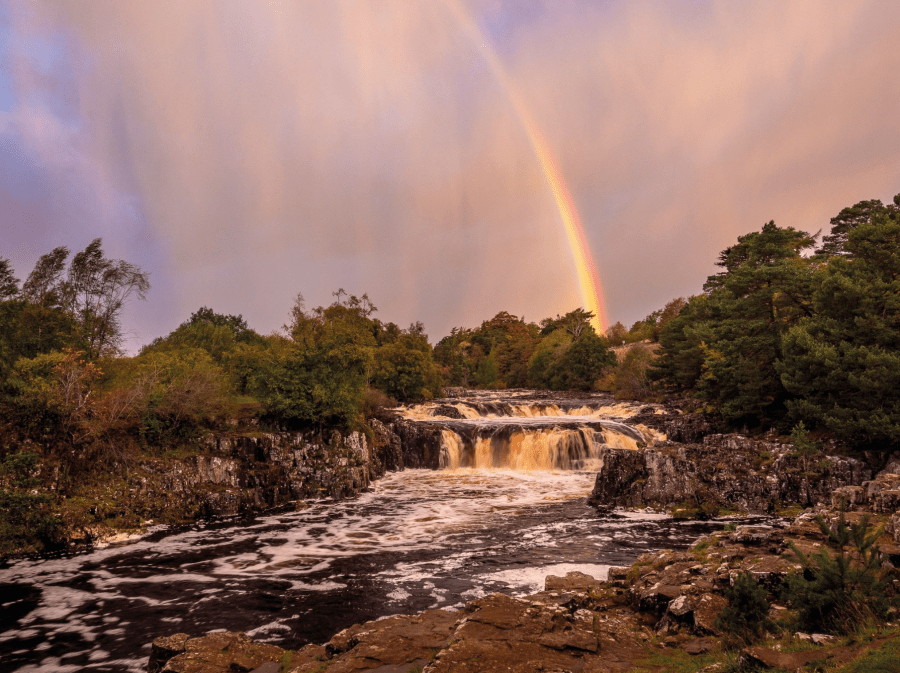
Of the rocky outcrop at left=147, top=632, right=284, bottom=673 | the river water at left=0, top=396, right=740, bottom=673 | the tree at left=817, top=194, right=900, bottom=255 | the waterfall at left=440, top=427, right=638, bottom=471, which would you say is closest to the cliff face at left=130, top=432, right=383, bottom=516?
the river water at left=0, top=396, right=740, bottom=673

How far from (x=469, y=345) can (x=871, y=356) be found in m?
107

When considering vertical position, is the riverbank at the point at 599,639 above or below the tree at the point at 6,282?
below

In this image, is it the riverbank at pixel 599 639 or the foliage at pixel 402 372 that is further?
the foliage at pixel 402 372

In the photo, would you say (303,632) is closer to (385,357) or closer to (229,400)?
(229,400)

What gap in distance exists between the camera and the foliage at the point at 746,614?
6.78m

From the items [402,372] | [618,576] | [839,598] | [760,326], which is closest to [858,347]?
[760,326]

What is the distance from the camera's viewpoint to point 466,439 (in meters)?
34.4

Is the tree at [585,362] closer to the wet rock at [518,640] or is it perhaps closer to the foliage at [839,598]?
the wet rock at [518,640]

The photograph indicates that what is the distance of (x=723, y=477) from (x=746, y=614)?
17.4 metres

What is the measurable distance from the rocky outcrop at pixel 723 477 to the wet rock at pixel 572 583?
454 inches

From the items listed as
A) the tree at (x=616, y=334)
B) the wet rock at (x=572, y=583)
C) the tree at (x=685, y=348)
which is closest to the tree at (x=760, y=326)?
the tree at (x=685, y=348)

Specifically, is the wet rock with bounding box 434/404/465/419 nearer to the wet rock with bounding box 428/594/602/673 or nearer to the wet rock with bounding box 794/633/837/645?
the wet rock with bounding box 428/594/602/673

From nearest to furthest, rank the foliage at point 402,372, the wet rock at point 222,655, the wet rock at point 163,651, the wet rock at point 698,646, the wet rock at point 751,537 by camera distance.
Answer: the wet rock at point 698,646
the wet rock at point 222,655
the wet rock at point 163,651
the wet rock at point 751,537
the foliage at point 402,372

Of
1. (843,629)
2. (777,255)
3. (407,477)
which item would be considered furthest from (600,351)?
(843,629)
